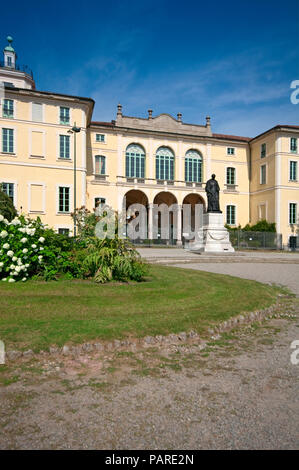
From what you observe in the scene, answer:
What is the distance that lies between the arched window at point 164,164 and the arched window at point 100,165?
22.1 ft

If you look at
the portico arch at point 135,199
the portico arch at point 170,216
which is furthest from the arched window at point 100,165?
the portico arch at point 170,216

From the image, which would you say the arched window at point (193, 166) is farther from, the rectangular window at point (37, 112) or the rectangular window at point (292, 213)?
the rectangular window at point (37, 112)

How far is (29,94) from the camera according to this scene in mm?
29516

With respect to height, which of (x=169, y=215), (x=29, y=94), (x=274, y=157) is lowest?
(x=169, y=215)

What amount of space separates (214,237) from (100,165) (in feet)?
61.6

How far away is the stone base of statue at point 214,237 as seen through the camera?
22.5m

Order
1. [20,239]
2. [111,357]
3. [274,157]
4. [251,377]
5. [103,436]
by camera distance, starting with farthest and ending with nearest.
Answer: [274,157], [20,239], [111,357], [251,377], [103,436]

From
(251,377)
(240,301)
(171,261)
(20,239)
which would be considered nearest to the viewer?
(251,377)

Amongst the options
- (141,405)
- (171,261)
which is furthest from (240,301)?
(171,261)

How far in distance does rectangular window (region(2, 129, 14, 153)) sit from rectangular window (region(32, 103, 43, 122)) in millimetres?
2562

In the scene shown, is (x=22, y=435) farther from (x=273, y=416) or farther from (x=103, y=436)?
(x=273, y=416)

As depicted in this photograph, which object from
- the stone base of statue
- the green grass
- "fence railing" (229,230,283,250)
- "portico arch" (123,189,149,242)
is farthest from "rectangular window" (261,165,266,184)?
the green grass

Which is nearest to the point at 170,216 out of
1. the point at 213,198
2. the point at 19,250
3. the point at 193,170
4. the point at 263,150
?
the point at 193,170

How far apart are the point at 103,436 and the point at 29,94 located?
33.0 meters
